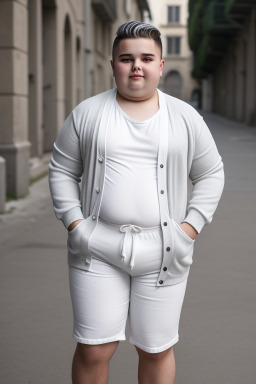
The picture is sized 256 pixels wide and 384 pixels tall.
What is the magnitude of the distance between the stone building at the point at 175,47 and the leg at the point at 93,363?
72920 mm

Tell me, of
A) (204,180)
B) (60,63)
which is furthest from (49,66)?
(204,180)

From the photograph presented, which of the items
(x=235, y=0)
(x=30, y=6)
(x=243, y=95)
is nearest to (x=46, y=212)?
(x=30, y=6)

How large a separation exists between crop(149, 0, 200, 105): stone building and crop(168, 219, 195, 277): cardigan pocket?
72.9 m

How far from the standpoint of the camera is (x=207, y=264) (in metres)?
5.66

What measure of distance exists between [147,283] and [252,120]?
28305 mm

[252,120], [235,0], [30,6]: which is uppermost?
[235,0]

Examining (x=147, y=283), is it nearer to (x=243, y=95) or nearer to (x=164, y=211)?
(x=164, y=211)

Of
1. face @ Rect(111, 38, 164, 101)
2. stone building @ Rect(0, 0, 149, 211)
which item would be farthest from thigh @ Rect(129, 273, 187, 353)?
stone building @ Rect(0, 0, 149, 211)

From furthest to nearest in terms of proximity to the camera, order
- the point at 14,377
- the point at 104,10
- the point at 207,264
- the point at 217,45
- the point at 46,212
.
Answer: the point at 217,45 < the point at 104,10 < the point at 46,212 < the point at 207,264 < the point at 14,377

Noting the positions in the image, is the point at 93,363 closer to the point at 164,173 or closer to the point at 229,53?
the point at 164,173

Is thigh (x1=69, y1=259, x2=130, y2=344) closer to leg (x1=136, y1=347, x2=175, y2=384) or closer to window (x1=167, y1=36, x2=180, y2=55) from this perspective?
leg (x1=136, y1=347, x2=175, y2=384)

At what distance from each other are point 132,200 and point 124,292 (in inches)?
14.0

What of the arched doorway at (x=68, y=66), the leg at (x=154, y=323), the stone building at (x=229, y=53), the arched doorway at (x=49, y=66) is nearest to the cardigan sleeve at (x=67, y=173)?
the leg at (x=154, y=323)

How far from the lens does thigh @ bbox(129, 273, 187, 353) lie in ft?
7.92
